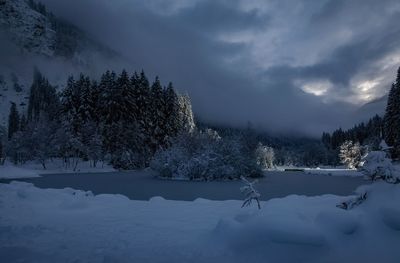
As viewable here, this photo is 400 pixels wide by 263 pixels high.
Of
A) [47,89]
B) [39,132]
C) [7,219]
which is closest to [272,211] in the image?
[7,219]

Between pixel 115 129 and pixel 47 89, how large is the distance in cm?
9670

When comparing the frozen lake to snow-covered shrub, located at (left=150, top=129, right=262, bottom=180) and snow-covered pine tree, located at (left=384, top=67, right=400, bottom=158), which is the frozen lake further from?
snow-covered pine tree, located at (left=384, top=67, right=400, bottom=158)

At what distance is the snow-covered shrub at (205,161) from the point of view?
42.0 m

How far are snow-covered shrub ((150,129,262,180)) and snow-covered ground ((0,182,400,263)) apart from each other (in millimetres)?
32803

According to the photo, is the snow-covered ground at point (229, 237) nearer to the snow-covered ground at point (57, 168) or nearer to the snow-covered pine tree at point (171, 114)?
the snow-covered ground at point (57, 168)

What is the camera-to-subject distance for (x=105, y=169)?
5672 cm

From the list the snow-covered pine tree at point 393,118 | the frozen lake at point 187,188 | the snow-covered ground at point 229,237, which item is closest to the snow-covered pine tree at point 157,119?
the frozen lake at point 187,188

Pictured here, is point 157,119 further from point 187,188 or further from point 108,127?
point 187,188

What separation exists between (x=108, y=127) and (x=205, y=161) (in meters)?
25.2

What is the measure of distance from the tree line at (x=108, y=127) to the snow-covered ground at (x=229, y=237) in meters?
47.2

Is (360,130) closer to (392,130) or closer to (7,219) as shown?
(392,130)

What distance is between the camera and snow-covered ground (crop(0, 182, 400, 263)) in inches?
241

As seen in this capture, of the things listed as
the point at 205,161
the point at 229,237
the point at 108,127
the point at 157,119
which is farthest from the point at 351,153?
the point at 229,237

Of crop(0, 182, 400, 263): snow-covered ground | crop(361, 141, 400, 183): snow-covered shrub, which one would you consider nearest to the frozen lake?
crop(0, 182, 400, 263): snow-covered ground
